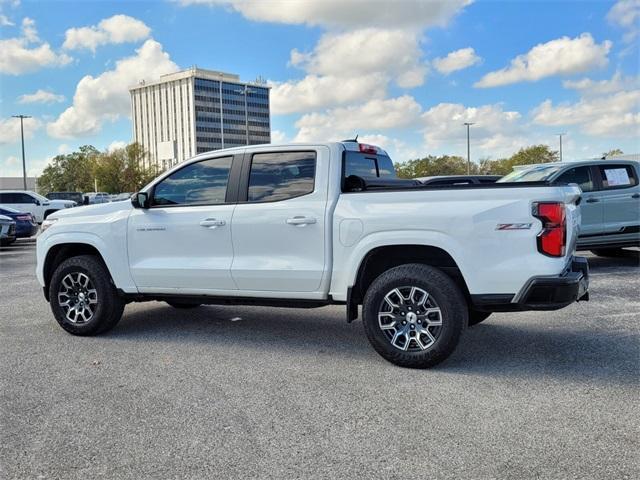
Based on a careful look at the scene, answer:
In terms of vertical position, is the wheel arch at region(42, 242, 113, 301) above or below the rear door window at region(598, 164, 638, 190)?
below

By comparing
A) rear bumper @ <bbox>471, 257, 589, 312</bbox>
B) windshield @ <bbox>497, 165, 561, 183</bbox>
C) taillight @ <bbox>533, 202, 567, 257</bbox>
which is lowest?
rear bumper @ <bbox>471, 257, 589, 312</bbox>

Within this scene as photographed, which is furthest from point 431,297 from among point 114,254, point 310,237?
point 114,254

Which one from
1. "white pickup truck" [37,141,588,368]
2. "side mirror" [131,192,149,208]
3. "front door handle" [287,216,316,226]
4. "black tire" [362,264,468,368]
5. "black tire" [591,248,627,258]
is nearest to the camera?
"white pickup truck" [37,141,588,368]

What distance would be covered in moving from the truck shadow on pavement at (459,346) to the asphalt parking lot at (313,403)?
2 centimetres

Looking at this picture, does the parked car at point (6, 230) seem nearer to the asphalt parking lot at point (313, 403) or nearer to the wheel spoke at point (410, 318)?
the asphalt parking lot at point (313, 403)

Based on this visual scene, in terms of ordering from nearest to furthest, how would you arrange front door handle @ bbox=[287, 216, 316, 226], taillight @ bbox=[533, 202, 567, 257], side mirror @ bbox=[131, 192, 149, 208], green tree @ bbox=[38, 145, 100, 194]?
taillight @ bbox=[533, 202, 567, 257]
front door handle @ bbox=[287, 216, 316, 226]
side mirror @ bbox=[131, 192, 149, 208]
green tree @ bbox=[38, 145, 100, 194]

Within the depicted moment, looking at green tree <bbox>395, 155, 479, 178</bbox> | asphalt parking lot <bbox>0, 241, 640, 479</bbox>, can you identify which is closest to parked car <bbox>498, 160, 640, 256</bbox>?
asphalt parking lot <bbox>0, 241, 640, 479</bbox>

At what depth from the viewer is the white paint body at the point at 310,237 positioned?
4.37 metres

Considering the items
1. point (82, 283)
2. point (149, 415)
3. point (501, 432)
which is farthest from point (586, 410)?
point (82, 283)

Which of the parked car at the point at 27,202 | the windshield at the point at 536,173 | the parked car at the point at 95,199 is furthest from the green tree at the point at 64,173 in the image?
the windshield at the point at 536,173

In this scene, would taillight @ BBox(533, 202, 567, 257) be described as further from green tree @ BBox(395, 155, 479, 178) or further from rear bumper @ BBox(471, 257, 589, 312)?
green tree @ BBox(395, 155, 479, 178)

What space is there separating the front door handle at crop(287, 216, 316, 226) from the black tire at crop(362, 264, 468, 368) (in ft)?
2.50

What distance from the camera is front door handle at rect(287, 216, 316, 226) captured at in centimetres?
499

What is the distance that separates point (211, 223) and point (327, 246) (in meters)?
1.19
